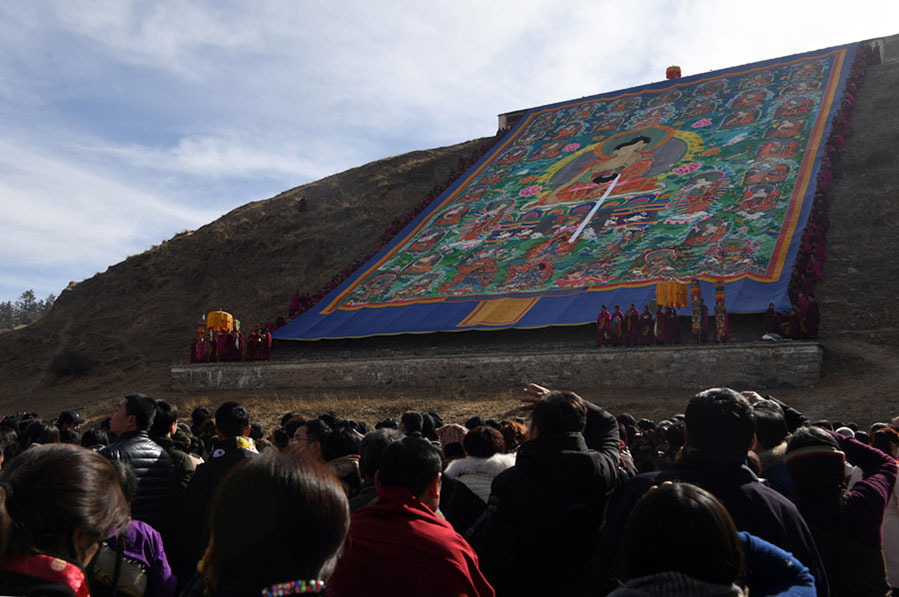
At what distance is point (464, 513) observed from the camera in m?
3.07

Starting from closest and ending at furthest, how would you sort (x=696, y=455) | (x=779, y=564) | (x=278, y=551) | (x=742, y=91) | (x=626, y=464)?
(x=278, y=551) < (x=779, y=564) < (x=696, y=455) < (x=626, y=464) < (x=742, y=91)

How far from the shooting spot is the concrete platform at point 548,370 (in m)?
11.4

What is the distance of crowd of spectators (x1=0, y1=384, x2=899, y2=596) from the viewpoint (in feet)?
5.07

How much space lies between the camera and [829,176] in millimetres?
17125

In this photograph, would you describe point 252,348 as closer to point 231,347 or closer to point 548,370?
point 231,347

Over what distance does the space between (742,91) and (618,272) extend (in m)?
10.00

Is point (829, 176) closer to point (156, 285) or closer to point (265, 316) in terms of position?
point (265, 316)

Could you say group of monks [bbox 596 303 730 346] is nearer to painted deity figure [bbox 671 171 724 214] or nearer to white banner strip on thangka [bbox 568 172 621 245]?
white banner strip on thangka [bbox 568 172 621 245]

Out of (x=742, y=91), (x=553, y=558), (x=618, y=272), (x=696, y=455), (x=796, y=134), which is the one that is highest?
(x=742, y=91)

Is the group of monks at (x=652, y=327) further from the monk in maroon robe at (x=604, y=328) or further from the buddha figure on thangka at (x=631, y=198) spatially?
the buddha figure on thangka at (x=631, y=198)

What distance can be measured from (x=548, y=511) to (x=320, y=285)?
2147 centimetres

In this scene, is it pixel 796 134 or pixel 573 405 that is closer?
pixel 573 405

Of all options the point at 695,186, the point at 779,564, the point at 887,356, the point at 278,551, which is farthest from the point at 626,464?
the point at 695,186

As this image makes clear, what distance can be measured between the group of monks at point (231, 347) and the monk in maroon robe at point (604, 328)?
7.94 meters
